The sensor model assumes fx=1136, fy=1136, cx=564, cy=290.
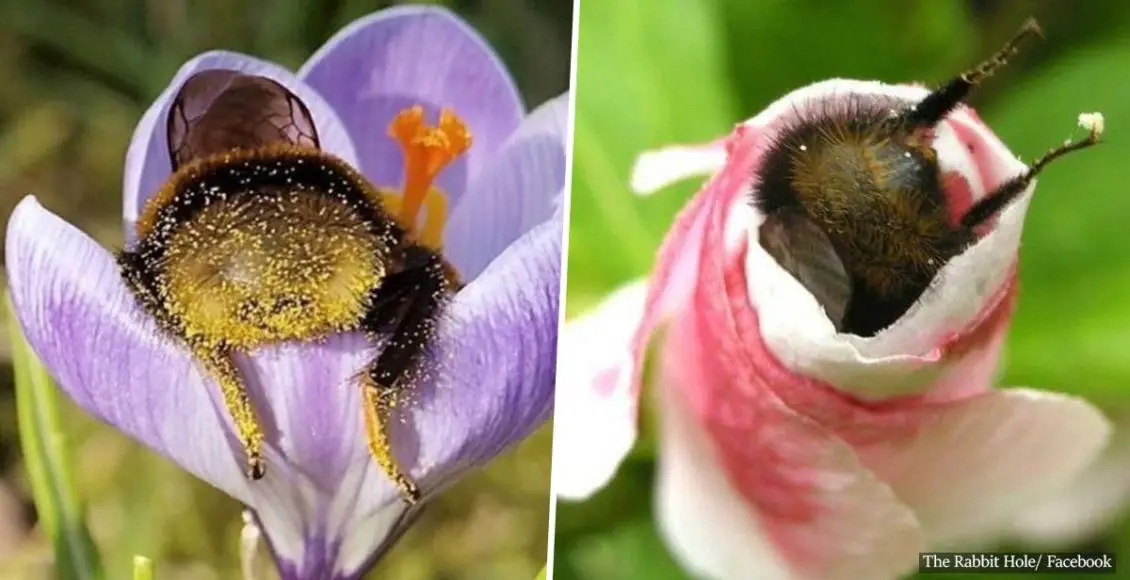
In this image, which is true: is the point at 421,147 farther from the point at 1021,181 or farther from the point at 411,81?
the point at 1021,181

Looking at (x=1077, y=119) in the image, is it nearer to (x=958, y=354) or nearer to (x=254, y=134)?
(x=958, y=354)

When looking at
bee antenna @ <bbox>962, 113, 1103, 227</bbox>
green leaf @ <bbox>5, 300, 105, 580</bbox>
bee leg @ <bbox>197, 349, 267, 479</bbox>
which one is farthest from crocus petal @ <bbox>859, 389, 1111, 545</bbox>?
green leaf @ <bbox>5, 300, 105, 580</bbox>

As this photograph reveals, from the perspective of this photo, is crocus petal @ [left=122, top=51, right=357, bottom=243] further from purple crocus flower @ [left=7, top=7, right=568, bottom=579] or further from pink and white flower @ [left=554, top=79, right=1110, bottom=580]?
pink and white flower @ [left=554, top=79, right=1110, bottom=580]

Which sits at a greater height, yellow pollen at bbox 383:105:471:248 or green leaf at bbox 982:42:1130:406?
yellow pollen at bbox 383:105:471:248

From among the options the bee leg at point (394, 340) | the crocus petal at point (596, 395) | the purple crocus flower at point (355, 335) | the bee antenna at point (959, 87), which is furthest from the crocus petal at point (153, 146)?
the bee antenna at point (959, 87)

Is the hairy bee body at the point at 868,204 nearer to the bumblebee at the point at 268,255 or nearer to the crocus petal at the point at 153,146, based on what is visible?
the bumblebee at the point at 268,255

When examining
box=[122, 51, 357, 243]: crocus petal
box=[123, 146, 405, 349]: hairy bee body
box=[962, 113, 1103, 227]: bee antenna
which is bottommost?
box=[962, 113, 1103, 227]: bee antenna
